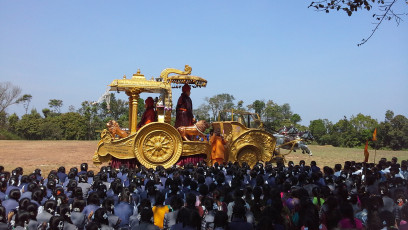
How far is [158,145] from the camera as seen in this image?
1295 cm

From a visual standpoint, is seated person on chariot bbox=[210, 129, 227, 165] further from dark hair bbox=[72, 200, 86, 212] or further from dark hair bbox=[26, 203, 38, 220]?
dark hair bbox=[26, 203, 38, 220]

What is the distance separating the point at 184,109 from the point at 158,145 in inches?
79.0

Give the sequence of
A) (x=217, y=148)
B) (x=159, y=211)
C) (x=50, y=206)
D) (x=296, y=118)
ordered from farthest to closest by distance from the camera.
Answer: (x=296, y=118), (x=217, y=148), (x=159, y=211), (x=50, y=206)

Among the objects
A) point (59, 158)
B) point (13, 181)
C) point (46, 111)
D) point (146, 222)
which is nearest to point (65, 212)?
point (146, 222)

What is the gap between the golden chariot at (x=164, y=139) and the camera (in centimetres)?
1283

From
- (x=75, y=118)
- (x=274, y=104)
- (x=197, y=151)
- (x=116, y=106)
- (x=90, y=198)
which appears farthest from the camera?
(x=274, y=104)

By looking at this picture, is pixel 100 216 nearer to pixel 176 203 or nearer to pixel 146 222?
pixel 146 222

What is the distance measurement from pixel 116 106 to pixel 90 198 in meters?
47.4

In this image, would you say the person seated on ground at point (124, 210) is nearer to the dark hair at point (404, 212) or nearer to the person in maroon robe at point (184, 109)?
the dark hair at point (404, 212)

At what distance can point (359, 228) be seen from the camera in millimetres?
4898

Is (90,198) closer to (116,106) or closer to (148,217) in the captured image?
(148,217)

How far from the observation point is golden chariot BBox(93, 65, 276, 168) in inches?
505

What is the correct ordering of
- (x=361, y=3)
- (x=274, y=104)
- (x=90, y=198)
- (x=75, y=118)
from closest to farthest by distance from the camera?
(x=90, y=198)
(x=361, y=3)
(x=75, y=118)
(x=274, y=104)

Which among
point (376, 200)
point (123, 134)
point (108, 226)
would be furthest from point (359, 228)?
point (123, 134)
